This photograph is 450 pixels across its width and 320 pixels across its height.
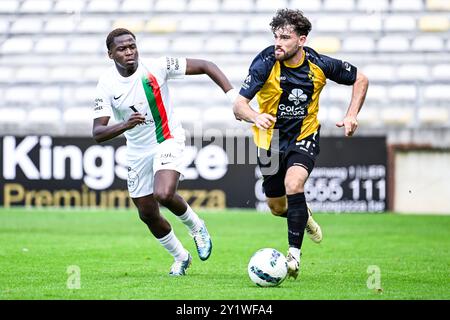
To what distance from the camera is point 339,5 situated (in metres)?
23.5

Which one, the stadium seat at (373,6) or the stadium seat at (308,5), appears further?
the stadium seat at (308,5)

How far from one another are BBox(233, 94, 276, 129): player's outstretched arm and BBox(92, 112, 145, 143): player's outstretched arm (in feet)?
2.79

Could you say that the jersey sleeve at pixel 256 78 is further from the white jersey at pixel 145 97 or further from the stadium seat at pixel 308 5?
the stadium seat at pixel 308 5

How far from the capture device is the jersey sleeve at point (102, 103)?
29.3ft

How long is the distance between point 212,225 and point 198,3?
9430 millimetres

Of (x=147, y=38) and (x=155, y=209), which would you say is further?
(x=147, y=38)

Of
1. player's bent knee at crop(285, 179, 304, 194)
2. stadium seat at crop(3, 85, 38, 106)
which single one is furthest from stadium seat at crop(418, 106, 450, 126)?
player's bent knee at crop(285, 179, 304, 194)

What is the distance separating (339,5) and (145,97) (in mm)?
15193

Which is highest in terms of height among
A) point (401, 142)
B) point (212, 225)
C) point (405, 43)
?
point (405, 43)

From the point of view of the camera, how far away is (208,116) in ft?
70.7

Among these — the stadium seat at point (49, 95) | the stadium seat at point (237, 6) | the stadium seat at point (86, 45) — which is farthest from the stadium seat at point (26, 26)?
the stadium seat at point (237, 6)
